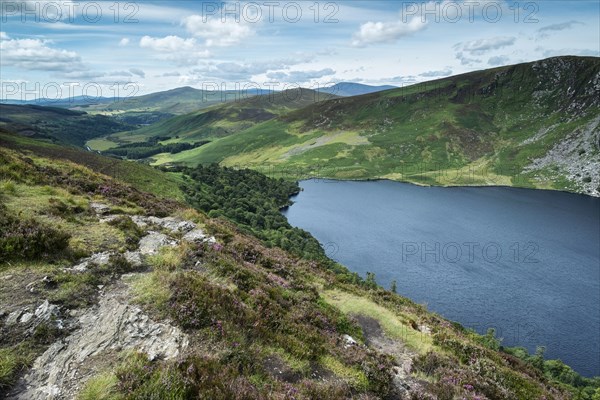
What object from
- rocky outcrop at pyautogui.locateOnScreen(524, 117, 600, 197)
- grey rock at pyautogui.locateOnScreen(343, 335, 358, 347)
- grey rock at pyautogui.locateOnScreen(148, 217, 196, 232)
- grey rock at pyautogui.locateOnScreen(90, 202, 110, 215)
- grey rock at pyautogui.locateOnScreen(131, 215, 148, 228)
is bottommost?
grey rock at pyautogui.locateOnScreen(343, 335, 358, 347)

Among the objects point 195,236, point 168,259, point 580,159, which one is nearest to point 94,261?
point 168,259

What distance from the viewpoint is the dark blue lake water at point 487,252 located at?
60344 mm

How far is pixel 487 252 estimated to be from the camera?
89500 millimetres

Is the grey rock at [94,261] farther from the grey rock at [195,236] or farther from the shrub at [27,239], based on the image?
the grey rock at [195,236]

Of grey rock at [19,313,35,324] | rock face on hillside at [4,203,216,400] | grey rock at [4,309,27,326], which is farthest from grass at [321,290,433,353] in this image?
grey rock at [4,309,27,326]

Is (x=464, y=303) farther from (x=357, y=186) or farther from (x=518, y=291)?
(x=357, y=186)

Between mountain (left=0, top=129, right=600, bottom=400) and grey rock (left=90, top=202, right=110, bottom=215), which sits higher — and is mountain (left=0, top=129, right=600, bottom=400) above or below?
below

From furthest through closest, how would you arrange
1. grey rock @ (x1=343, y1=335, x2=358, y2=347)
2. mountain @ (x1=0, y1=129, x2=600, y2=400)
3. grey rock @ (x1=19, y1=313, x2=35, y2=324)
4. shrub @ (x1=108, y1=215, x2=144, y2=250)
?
shrub @ (x1=108, y1=215, x2=144, y2=250) < grey rock @ (x1=343, y1=335, x2=358, y2=347) < grey rock @ (x1=19, y1=313, x2=35, y2=324) < mountain @ (x1=0, y1=129, x2=600, y2=400)

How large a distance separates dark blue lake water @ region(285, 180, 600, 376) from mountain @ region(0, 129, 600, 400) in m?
41.8

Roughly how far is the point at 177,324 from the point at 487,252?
3689 inches

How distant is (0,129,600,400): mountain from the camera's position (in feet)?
33.3

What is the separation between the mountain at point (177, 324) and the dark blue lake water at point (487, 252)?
137 feet

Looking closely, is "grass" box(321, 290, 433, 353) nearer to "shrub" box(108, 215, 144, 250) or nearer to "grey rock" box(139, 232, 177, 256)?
"grey rock" box(139, 232, 177, 256)

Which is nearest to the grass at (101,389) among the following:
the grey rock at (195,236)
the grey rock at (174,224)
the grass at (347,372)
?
the grass at (347,372)
